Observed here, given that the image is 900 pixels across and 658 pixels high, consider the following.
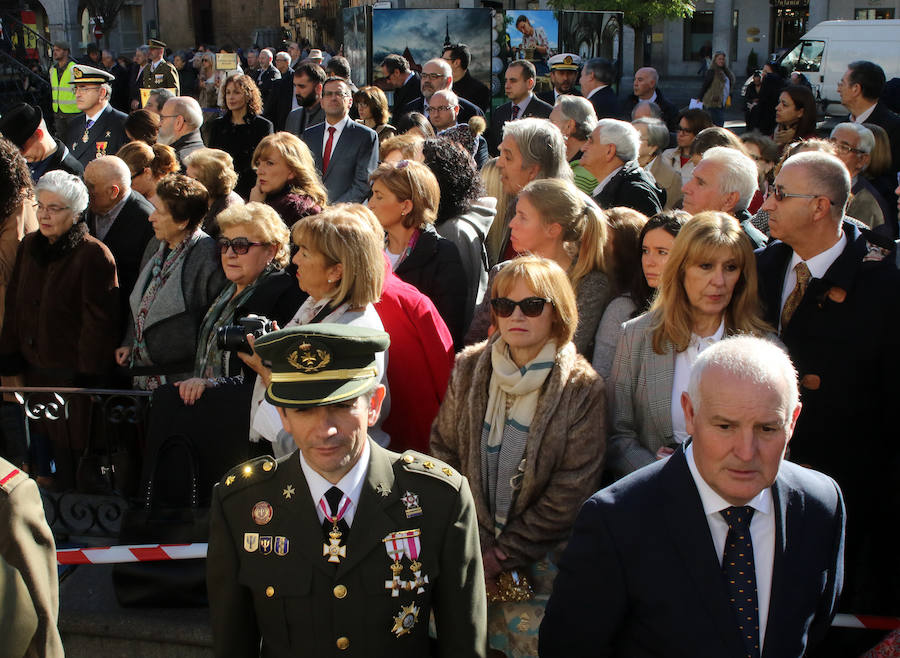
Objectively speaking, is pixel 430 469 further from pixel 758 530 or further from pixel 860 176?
pixel 860 176

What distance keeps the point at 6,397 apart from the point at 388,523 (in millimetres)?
3844

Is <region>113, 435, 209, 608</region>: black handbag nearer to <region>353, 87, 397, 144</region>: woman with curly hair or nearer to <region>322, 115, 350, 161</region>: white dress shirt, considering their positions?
<region>322, 115, 350, 161</region>: white dress shirt

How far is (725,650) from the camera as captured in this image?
246 centimetres

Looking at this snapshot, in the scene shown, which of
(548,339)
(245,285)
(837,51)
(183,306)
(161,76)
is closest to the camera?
(548,339)

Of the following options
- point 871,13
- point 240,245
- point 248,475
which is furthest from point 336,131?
point 871,13

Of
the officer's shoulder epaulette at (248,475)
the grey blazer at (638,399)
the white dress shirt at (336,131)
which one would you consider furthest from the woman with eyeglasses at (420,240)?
the white dress shirt at (336,131)

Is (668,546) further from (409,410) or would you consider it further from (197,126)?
(197,126)

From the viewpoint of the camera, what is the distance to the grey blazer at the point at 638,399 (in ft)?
11.8

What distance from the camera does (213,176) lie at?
19.7 feet

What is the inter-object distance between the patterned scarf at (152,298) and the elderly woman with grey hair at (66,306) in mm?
353

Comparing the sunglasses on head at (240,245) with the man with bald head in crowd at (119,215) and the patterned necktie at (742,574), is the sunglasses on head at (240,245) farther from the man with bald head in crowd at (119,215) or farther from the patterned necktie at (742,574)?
the patterned necktie at (742,574)

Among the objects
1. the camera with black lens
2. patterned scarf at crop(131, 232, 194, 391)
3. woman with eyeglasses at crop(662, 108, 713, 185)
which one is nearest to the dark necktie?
the camera with black lens

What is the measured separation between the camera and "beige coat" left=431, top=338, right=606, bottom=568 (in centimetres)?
343

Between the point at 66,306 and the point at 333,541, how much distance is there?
3.41 m
